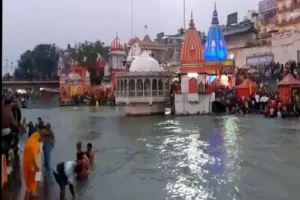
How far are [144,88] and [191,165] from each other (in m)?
21.2

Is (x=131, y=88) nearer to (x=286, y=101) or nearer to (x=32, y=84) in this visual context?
(x=286, y=101)

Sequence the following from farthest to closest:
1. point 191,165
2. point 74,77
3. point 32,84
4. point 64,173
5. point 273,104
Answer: point 32,84
point 74,77
point 273,104
point 191,165
point 64,173

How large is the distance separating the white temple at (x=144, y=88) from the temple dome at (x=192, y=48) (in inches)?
73.9

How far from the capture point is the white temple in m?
31.8

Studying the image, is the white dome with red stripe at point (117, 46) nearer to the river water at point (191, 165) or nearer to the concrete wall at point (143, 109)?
the concrete wall at point (143, 109)

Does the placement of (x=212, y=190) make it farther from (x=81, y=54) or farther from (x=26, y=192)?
(x=81, y=54)

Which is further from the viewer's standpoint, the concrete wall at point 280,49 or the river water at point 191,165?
the concrete wall at point 280,49

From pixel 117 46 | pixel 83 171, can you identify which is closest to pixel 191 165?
pixel 83 171

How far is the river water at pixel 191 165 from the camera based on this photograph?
26.4 feet

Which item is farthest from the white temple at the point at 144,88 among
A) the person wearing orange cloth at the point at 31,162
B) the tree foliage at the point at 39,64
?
the tree foliage at the point at 39,64

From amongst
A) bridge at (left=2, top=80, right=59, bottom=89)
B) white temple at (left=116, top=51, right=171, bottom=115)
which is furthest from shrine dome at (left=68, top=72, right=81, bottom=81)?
white temple at (left=116, top=51, right=171, bottom=115)

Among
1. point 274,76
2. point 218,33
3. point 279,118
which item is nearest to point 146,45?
point 218,33

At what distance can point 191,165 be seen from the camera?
10.8 meters

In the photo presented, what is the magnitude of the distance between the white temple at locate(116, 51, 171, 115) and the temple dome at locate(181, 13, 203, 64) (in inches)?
73.9
